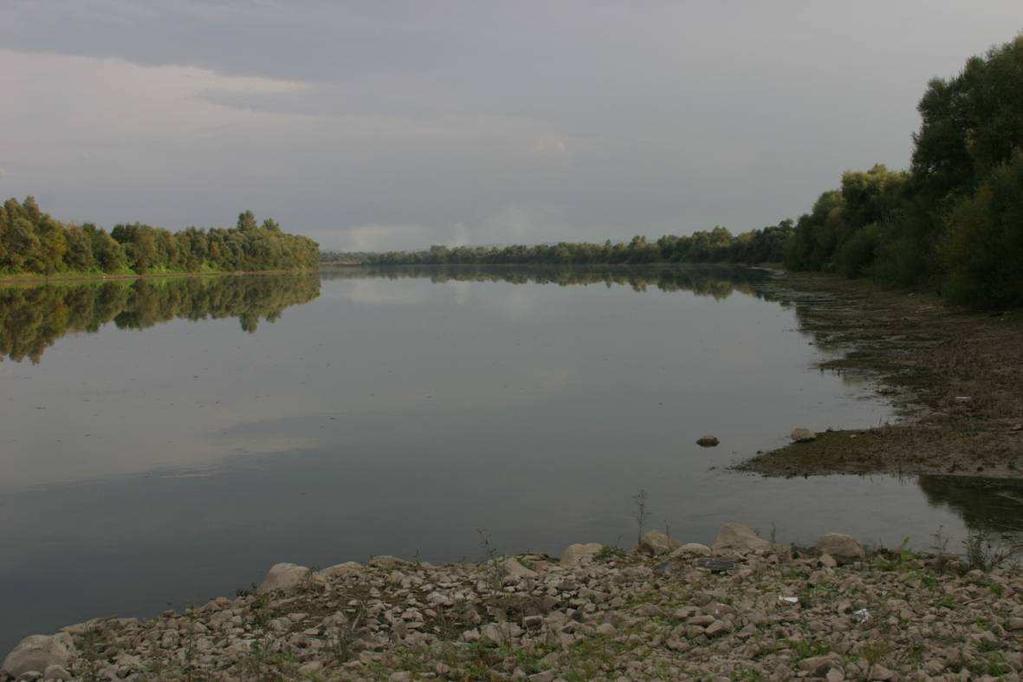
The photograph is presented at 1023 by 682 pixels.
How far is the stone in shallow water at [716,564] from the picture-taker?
11180 mm

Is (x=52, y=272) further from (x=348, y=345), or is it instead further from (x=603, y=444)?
(x=603, y=444)

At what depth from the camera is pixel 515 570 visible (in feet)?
38.7

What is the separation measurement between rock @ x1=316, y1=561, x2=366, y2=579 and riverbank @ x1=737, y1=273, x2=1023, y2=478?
9.53 meters

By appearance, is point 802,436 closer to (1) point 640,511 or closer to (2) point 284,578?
(1) point 640,511

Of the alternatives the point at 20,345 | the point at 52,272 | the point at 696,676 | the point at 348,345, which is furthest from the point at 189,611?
the point at 52,272

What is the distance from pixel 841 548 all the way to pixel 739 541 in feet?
4.74

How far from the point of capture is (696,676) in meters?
7.95

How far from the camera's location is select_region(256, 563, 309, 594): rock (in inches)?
459

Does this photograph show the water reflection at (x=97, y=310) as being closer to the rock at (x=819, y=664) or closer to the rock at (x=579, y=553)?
the rock at (x=579, y=553)

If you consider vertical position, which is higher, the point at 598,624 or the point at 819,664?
the point at 819,664

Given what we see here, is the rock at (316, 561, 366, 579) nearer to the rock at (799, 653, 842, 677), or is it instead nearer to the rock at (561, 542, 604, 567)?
the rock at (561, 542, 604, 567)

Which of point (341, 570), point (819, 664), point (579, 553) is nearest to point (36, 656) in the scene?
point (341, 570)

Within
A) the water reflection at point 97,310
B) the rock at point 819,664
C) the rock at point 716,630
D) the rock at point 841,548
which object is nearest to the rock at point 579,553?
the rock at point 841,548

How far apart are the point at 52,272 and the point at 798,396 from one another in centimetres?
12467
